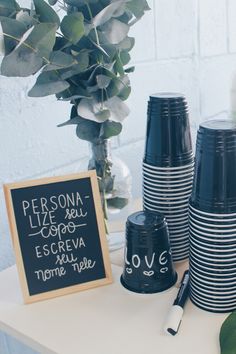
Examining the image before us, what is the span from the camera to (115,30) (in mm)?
658

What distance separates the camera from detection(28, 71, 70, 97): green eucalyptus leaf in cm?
64

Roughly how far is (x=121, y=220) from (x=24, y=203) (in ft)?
0.67

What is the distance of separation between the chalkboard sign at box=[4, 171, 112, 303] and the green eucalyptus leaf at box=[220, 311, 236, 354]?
193 mm

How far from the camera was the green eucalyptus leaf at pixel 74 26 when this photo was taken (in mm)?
612

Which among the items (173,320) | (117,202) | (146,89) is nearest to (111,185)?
(117,202)

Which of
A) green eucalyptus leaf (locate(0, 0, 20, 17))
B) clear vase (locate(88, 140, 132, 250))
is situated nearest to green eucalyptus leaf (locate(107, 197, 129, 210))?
clear vase (locate(88, 140, 132, 250))

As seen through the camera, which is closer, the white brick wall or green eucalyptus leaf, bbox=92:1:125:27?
green eucalyptus leaf, bbox=92:1:125:27

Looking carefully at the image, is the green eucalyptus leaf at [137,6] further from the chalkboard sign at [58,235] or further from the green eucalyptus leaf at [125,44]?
the chalkboard sign at [58,235]

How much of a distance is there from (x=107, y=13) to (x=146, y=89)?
59 cm

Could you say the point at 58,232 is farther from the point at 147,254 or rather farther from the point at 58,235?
the point at 147,254

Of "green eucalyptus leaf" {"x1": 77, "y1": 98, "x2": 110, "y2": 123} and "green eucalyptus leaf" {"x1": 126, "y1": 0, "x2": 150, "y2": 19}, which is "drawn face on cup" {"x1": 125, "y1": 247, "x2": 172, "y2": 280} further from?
"green eucalyptus leaf" {"x1": 126, "y1": 0, "x2": 150, "y2": 19}

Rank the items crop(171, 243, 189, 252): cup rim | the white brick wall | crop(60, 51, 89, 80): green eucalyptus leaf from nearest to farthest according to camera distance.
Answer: crop(60, 51, 89, 80): green eucalyptus leaf, crop(171, 243, 189, 252): cup rim, the white brick wall

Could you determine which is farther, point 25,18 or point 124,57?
point 124,57

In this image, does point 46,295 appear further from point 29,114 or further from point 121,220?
point 29,114
